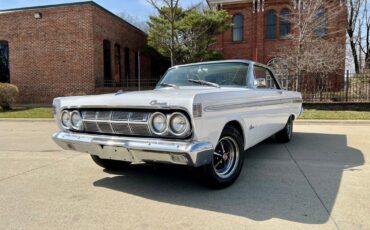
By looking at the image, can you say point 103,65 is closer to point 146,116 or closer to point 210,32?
point 210,32

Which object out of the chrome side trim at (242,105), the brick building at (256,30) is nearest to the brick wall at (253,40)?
the brick building at (256,30)

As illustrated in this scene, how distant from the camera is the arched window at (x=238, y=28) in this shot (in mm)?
26219

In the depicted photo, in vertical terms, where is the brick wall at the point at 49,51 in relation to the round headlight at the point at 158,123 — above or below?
above

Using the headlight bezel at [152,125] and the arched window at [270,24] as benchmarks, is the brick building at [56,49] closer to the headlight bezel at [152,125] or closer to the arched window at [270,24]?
the arched window at [270,24]

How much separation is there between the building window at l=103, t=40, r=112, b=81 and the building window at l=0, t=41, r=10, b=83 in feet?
18.2

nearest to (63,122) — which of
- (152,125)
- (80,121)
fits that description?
(80,121)

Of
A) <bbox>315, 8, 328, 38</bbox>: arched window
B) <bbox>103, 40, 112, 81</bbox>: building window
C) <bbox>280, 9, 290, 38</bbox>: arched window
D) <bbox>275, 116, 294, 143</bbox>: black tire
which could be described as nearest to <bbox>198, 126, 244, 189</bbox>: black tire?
<bbox>275, 116, 294, 143</bbox>: black tire

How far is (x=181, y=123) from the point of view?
11.8 ft

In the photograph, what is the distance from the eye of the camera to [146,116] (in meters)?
3.74

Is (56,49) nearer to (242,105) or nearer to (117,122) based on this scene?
(117,122)

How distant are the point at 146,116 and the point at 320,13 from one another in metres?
21.5

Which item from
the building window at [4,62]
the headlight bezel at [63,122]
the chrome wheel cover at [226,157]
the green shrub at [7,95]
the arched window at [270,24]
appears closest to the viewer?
the chrome wheel cover at [226,157]

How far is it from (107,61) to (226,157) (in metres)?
16.7

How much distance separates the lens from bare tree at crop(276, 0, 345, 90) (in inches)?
691
